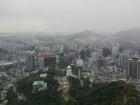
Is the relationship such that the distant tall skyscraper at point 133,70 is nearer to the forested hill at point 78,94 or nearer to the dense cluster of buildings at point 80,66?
the dense cluster of buildings at point 80,66

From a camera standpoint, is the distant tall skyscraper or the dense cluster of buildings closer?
the dense cluster of buildings

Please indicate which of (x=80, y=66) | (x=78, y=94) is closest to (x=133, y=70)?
(x=80, y=66)

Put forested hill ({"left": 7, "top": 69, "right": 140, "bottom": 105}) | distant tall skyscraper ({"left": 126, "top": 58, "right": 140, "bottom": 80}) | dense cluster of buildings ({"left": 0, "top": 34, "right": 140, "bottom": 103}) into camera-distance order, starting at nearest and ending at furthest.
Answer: forested hill ({"left": 7, "top": 69, "right": 140, "bottom": 105})
dense cluster of buildings ({"left": 0, "top": 34, "right": 140, "bottom": 103})
distant tall skyscraper ({"left": 126, "top": 58, "right": 140, "bottom": 80})

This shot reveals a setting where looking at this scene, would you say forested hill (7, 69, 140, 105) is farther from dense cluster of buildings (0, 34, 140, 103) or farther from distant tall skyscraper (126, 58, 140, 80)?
distant tall skyscraper (126, 58, 140, 80)

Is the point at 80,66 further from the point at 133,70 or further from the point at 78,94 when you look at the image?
the point at 78,94

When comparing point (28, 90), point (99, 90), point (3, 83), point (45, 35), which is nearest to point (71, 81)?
point (28, 90)

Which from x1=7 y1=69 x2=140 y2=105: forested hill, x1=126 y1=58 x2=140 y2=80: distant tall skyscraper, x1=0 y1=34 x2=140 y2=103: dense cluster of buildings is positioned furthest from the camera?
x1=126 y1=58 x2=140 y2=80: distant tall skyscraper

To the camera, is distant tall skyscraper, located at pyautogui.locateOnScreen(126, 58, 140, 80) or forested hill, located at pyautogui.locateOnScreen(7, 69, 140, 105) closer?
forested hill, located at pyautogui.locateOnScreen(7, 69, 140, 105)

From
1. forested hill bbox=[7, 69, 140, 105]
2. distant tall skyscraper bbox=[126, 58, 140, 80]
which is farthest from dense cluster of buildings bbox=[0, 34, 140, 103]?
forested hill bbox=[7, 69, 140, 105]
